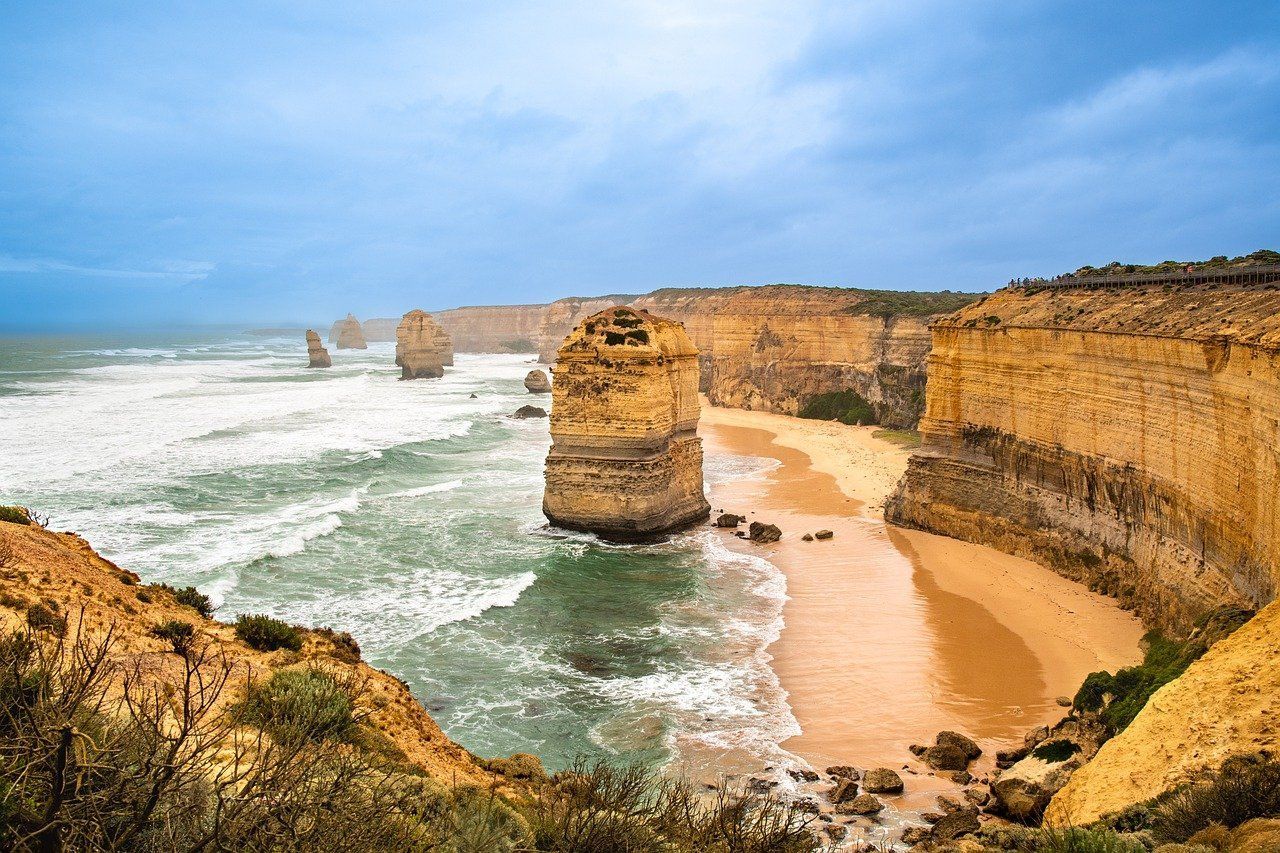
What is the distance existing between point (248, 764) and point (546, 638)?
10.5 metres

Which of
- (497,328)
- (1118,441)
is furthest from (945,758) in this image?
(497,328)

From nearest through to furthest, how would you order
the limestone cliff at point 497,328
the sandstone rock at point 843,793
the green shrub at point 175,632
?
the green shrub at point 175,632, the sandstone rock at point 843,793, the limestone cliff at point 497,328

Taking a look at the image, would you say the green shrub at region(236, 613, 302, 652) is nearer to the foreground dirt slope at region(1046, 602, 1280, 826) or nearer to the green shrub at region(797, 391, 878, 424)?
the foreground dirt slope at region(1046, 602, 1280, 826)

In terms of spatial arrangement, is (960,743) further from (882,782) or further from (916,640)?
(916,640)

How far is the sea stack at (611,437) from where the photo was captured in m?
24.2

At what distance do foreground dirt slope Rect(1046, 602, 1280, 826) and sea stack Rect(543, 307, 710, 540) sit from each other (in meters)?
15.6

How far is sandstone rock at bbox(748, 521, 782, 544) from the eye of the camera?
81.7 ft

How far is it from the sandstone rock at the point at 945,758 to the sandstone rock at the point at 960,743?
2.3 inches

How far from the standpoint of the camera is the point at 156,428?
42.5 meters

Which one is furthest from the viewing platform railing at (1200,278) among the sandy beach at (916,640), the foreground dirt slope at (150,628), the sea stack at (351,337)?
the sea stack at (351,337)

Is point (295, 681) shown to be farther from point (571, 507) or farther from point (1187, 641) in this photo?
point (571, 507)

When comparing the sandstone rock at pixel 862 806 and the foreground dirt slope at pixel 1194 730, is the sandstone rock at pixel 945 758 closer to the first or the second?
the sandstone rock at pixel 862 806

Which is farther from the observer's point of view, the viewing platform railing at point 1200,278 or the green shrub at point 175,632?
the viewing platform railing at point 1200,278

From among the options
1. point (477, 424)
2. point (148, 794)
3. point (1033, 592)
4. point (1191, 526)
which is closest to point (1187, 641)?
point (1191, 526)
